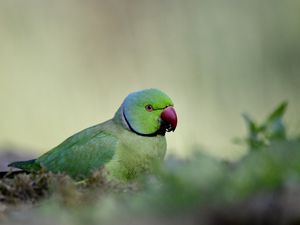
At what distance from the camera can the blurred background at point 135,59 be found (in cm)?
781

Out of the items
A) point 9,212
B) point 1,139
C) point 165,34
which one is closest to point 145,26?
point 165,34

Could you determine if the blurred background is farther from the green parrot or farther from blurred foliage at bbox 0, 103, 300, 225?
blurred foliage at bbox 0, 103, 300, 225

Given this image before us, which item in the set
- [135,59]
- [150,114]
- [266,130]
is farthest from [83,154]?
[135,59]

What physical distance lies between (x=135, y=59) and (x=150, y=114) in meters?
4.74

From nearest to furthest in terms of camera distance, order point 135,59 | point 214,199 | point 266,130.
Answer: point 214,199
point 266,130
point 135,59

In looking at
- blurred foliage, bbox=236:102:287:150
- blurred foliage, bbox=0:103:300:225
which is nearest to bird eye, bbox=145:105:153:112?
blurred foliage, bbox=236:102:287:150

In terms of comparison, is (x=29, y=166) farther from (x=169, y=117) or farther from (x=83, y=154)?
(x=169, y=117)

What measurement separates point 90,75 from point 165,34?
988 mm

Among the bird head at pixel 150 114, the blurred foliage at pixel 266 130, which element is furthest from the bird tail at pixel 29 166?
the blurred foliage at pixel 266 130

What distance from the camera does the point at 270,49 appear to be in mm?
8258

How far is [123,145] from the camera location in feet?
12.6

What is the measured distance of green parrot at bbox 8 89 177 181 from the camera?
3680 mm

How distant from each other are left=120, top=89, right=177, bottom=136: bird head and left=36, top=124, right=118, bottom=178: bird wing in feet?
0.56

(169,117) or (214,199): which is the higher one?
(169,117)
